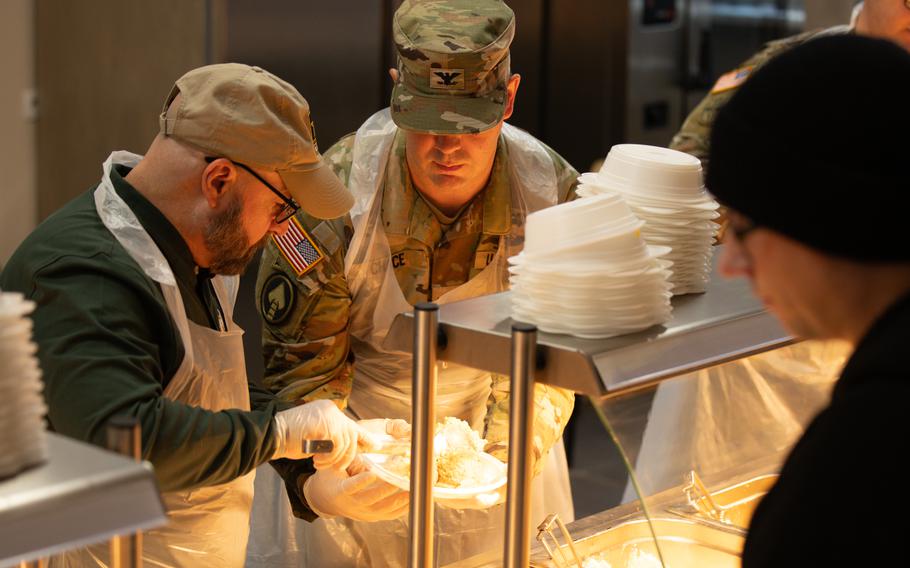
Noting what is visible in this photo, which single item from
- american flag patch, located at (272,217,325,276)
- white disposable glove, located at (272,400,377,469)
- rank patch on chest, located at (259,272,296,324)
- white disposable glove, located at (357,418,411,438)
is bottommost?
white disposable glove, located at (357,418,411,438)

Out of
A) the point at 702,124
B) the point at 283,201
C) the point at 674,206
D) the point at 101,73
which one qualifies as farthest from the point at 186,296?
the point at 101,73

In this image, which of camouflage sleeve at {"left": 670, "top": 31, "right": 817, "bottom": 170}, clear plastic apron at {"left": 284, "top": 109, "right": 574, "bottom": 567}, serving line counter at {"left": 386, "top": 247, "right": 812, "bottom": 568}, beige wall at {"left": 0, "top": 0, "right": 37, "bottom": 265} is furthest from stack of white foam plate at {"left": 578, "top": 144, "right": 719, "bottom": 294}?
beige wall at {"left": 0, "top": 0, "right": 37, "bottom": 265}

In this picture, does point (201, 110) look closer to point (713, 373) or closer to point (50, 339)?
point (50, 339)

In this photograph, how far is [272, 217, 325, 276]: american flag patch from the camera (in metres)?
2.29

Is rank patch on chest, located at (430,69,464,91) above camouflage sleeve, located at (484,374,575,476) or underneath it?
above

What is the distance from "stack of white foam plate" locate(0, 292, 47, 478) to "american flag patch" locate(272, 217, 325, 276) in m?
1.21

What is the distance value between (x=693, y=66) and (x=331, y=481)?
370 centimetres

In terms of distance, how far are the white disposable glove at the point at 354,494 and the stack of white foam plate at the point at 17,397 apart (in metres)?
0.96

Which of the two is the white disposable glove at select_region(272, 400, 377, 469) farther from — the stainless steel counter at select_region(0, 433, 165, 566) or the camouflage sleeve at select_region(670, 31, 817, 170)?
the camouflage sleeve at select_region(670, 31, 817, 170)

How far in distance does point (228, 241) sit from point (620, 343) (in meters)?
0.71

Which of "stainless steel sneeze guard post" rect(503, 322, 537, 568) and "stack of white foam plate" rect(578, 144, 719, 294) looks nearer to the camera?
"stainless steel sneeze guard post" rect(503, 322, 537, 568)

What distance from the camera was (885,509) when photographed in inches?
36.8

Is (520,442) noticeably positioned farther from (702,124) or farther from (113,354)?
(702,124)

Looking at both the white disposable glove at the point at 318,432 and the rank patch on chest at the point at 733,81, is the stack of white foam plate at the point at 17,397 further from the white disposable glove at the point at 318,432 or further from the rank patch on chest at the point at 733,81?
the rank patch on chest at the point at 733,81
